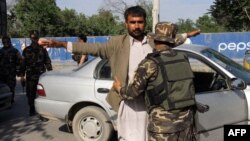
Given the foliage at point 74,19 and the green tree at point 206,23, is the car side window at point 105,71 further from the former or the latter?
the green tree at point 206,23

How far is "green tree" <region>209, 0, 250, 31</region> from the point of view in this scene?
115ft

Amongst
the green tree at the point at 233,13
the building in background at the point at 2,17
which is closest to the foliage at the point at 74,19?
the green tree at the point at 233,13

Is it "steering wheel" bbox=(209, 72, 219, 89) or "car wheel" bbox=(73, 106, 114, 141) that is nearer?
"steering wheel" bbox=(209, 72, 219, 89)

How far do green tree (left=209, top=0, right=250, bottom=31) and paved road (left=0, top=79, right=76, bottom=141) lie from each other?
28.3m

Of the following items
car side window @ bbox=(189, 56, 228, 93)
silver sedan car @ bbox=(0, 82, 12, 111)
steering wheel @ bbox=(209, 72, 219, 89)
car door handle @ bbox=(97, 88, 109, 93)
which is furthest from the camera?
Result: silver sedan car @ bbox=(0, 82, 12, 111)

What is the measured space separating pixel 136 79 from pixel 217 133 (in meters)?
2.36

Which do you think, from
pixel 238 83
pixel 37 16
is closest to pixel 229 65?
pixel 238 83

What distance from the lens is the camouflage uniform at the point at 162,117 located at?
329 cm

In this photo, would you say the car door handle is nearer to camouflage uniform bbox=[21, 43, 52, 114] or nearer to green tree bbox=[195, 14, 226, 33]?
camouflage uniform bbox=[21, 43, 52, 114]

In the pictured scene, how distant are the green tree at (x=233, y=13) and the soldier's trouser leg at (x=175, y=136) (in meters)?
32.4

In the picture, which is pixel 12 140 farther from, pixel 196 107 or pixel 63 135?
pixel 196 107

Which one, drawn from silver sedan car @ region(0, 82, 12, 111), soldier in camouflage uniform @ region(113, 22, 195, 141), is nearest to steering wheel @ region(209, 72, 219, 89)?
soldier in camouflage uniform @ region(113, 22, 195, 141)

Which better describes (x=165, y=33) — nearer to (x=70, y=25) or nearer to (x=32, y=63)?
(x=32, y=63)

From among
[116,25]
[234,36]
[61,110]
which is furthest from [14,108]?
[116,25]
